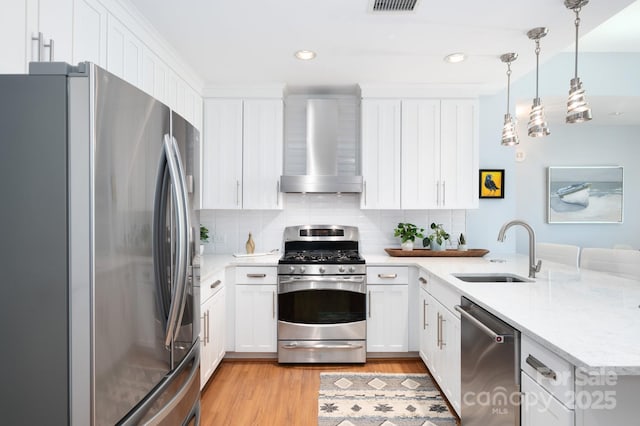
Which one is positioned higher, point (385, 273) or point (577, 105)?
point (577, 105)

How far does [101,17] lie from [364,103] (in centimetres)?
228

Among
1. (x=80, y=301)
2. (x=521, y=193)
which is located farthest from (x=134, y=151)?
(x=521, y=193)

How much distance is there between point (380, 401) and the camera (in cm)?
256

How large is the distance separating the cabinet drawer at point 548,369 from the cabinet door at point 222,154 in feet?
8.89

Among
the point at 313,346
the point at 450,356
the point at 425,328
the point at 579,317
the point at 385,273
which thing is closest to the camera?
the point at 579,317

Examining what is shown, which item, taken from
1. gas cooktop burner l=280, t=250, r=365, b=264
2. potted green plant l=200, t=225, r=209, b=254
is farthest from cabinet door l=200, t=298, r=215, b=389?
potted green plant l=200, t=225, r=209, b=254

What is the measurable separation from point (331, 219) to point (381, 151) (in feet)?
2.85

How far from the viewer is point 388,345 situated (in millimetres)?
3254

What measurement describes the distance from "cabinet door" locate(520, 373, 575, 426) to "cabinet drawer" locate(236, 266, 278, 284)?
215cm

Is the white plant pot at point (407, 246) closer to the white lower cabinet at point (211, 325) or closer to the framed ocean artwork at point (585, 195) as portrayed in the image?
the white lower cabinet at point (211, 325)

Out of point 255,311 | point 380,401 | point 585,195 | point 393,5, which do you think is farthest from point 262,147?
point 585,195

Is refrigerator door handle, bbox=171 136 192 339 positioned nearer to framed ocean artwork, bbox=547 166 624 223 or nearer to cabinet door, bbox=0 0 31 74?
cabinet door, bbox=0 0 31 74

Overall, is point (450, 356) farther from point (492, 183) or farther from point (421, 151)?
point (492, 183)

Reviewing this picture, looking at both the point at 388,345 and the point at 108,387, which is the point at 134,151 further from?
the point at 388,345
